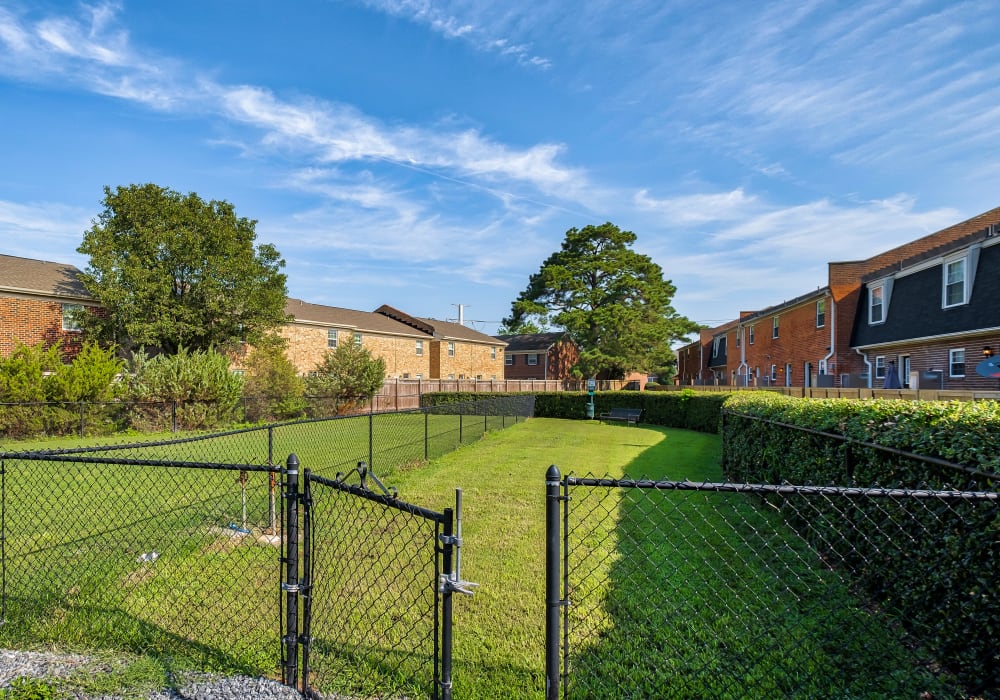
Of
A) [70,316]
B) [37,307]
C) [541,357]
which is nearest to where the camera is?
[37,307]

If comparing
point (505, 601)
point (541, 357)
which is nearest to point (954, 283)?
point (505, 601)

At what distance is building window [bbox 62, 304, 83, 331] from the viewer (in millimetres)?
20438

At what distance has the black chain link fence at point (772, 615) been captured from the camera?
2.72 m

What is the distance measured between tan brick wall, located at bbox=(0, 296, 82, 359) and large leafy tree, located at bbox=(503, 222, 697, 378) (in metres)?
27.3

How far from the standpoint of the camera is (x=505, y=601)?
4188 mm

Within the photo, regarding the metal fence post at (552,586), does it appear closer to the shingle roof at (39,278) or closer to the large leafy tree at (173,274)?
the large leafy tree at (173,274)

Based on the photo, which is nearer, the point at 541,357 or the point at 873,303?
the point at 873,303

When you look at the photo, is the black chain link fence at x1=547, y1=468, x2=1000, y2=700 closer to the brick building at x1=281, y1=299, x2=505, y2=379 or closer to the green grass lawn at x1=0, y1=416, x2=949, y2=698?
the green grass lawn at x1=0, y1=416, x2=949, y2=698

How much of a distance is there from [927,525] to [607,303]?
3649 centimetres

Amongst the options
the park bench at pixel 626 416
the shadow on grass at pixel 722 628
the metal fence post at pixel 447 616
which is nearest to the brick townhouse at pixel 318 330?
the park bench at pixel 626 416

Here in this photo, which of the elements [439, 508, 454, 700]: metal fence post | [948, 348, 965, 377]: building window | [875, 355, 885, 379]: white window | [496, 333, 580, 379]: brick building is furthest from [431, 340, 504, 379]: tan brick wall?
[439, 508, 454, 700]: metal fence post

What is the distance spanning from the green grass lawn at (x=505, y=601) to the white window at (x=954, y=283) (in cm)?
1285

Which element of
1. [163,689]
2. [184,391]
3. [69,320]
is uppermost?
[69,320]

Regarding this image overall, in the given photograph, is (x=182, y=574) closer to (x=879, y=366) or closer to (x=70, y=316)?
(x=70, y=316)
